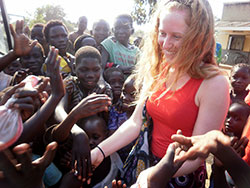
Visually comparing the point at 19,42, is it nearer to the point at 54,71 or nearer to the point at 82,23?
the point at 54,71

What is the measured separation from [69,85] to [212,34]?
1391 millimetres

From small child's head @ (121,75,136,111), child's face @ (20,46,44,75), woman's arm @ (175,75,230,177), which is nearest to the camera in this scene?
woman's arm @ (175,75,230,177)

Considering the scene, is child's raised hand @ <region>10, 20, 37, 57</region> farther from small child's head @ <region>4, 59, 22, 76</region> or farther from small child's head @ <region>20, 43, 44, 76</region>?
small child's head @ <region>4, 59, 22, 76</region>

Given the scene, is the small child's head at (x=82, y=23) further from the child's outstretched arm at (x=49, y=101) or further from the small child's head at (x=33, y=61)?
the child's outstretched arm at (x=49, y=101)

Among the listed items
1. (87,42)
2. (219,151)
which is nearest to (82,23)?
(87,42)

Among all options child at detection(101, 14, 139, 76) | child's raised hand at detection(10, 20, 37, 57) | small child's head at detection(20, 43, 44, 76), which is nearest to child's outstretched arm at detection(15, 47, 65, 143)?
child's raised hand at detection(10, 20, 37, 57)

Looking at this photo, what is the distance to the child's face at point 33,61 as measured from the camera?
2.72 m

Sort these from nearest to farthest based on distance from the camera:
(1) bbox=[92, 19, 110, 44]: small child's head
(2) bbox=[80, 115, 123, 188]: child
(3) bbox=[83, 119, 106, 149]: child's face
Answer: (2) bbox=[80, 115, 123, 188]: child
(3) bbox=[83, 119, 106, 149]: child's face
(1) bbox=[92, 19, 110, 44]: small child's head

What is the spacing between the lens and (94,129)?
202 cm

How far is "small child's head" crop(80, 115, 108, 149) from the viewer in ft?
6.59

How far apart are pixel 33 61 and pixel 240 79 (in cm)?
318

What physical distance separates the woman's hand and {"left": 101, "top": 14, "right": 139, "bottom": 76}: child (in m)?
1.79

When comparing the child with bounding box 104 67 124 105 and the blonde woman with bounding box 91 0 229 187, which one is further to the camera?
the child with bounding box 104 67 124 105

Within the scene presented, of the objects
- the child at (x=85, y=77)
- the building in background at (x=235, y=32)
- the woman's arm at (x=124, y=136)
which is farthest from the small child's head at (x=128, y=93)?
the building in background at (x=235, y=32)
